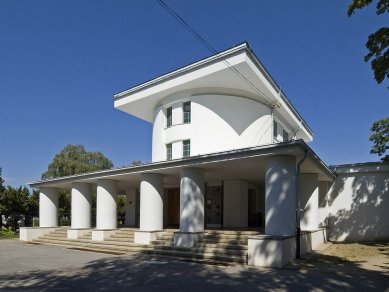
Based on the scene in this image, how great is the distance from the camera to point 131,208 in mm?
24812

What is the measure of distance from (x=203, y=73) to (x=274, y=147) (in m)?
7.27

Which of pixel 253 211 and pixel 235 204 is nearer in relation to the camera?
pixel 235 204

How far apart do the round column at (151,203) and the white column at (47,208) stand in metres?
9.38

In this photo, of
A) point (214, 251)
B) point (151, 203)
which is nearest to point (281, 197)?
point (214, 251)

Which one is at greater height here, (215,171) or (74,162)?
(74,162)

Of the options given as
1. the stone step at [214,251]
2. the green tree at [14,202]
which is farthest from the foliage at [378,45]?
the green tree at [14,202]

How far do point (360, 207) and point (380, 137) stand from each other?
6.89 meters

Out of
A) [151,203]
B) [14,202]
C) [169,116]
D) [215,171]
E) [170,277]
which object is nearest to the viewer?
[170,277]

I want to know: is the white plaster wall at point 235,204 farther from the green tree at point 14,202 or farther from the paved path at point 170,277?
the green tree at point 14,202

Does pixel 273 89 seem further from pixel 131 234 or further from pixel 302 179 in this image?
pixel 131 234

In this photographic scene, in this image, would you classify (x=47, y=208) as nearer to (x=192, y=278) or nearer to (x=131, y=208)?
(x=131, y=208)

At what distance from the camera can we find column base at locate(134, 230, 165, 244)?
641 inches

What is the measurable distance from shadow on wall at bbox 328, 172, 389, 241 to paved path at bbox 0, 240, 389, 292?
7.37 metres

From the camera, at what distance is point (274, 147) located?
12297 mm
